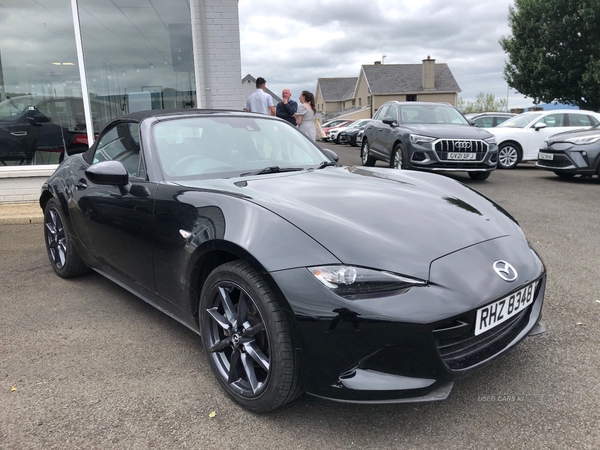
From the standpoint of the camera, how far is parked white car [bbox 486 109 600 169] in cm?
1170

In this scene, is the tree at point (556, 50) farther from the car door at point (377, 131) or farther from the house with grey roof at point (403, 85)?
the house with grey roof at point (403, 85)

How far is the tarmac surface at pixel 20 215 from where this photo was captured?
6430 millimetres

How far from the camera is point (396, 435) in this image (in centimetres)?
202

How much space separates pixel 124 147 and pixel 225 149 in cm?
77

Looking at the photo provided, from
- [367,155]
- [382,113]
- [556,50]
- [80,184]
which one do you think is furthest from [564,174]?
[556,50]

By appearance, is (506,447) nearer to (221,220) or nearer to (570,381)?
(570,381)

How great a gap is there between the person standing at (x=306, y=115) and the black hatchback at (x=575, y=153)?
4768mm

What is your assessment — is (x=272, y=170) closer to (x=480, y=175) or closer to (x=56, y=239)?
(x=56, y=239)

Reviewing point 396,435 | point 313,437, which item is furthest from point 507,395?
point 313,437

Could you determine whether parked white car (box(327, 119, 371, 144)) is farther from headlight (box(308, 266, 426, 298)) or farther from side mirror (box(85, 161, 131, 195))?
headlight (box(308, 266, 426, 298))

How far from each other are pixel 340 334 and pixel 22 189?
733 cm

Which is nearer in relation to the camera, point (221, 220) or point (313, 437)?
point (313, 437)

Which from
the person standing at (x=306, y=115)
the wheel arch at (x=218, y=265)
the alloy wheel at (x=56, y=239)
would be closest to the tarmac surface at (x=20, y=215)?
the alloy wheel at (x=56, y=239)

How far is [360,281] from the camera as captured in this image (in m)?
1.89
